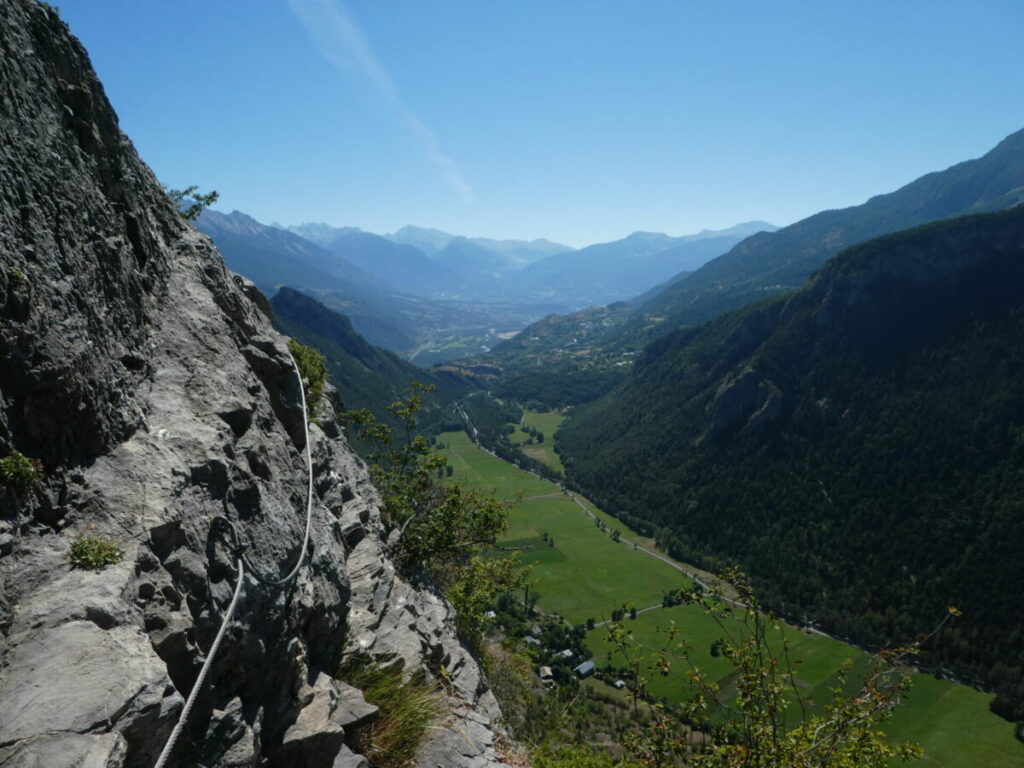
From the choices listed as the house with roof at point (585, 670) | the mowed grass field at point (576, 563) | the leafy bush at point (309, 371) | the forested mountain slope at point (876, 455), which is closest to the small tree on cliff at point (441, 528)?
the leafy bush at point (309, 371)

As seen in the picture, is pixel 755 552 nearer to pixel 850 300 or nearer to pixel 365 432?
pixel 850 300

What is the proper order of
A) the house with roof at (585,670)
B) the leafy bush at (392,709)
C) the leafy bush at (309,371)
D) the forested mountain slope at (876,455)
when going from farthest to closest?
the forested mountain slope at (876,455)
the house with roof at (585,670)
the leafy bush at (309,371)
the leafy bush at (392,709)

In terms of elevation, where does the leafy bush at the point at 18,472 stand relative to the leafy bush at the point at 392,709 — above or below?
above

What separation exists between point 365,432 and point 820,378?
552 ft

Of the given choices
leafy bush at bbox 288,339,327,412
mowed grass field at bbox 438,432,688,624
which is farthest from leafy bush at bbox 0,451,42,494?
Result: mowed grass field at bbox 438,432,688,624

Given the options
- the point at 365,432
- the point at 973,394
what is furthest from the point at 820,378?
the point at 365,432

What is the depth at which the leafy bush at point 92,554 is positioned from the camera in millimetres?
6812

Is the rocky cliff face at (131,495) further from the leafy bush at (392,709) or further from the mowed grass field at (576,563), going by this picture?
the mowed grass field at (576,563)

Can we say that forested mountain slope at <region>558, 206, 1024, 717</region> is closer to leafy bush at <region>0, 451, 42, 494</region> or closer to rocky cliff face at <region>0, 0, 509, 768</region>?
rocky cliff face at <region>0, 0, 509, 768</region>

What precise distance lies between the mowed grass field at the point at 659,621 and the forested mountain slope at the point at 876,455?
8.08m

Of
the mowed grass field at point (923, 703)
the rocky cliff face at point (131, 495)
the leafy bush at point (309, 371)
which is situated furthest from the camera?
the mowed grass field at point (923, 703)

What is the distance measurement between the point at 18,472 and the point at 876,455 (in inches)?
6316

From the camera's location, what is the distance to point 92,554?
22.5ft

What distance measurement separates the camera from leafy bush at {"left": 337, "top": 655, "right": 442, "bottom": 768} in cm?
1060
